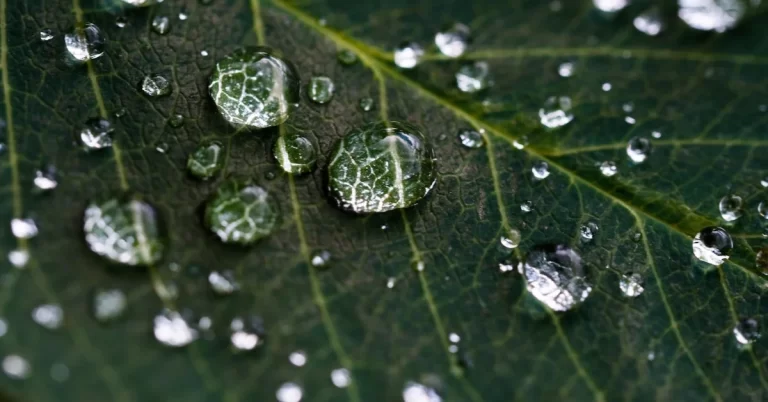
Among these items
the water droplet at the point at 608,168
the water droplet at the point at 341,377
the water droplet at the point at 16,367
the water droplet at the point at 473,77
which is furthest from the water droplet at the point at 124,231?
the water droplet at the point at 608,168

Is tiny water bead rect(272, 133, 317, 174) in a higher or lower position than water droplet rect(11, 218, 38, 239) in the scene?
lower

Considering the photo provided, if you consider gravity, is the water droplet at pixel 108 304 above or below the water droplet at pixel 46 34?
below

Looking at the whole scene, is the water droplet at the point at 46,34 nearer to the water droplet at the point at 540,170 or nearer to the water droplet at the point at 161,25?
the water droplet at the point at 161,25

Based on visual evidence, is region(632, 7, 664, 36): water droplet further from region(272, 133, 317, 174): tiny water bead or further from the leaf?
region(272, 133, 317, 174): tiny water bead

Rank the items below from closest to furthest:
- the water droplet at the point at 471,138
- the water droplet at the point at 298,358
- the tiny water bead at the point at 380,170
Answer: the water droplet at the point at 298,358
the tiny water bead at the point at 380,170
the water droplet at the point at 471,138

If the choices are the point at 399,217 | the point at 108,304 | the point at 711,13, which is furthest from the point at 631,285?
the point at 108,304

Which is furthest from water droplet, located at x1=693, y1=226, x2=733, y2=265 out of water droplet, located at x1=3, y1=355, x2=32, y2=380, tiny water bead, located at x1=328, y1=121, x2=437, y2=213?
water droplet, located at x1=3, y1=355, x2=32, y2=380

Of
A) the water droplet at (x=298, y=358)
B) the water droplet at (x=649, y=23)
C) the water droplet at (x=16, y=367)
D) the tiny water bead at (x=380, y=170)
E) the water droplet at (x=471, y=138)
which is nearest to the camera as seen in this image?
the water droplet at (x=16, y=367)

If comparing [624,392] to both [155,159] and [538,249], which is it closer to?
[538,249]
